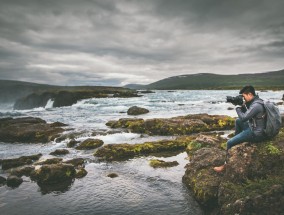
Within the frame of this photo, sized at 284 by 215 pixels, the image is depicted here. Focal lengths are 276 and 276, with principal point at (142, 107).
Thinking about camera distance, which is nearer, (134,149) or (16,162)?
(16,162)

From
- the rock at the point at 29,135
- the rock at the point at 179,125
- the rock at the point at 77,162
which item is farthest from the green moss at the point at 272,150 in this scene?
the rock at the point at 29,135

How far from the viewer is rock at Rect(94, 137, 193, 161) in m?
17.0

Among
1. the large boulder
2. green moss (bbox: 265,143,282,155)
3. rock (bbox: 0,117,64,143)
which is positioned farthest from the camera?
rock (bbox: 0,117,64,143)

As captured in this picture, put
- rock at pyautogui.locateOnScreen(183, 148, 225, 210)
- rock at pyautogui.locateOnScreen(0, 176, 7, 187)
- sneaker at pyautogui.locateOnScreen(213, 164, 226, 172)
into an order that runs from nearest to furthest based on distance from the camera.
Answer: rock at pyautogui.locateOnScreen(183, 148, 225, 210)
sneaker at pyautogui.locateOnScreen(213, 164, 226, 172)
rock at pyautogui.locateOnScreen(0, 176, 7, 187)

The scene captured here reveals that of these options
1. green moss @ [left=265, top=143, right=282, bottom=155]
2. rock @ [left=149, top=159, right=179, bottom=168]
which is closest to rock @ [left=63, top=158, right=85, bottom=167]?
rock @ [left=149, top=159, right=179, bottom=168]

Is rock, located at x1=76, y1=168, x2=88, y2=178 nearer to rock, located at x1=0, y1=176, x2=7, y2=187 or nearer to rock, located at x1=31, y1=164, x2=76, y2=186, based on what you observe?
rock, located at x1=31, y1=164, x2=76, y2=186

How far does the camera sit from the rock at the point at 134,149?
17.0 meters

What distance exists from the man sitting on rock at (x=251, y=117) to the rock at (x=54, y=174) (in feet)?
25.5

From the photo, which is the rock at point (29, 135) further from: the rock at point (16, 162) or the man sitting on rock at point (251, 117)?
the man sitting on rock at point (251, 117)

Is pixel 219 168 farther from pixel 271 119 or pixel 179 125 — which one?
pixel 179 125

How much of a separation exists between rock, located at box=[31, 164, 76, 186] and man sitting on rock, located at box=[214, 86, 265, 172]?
777cm

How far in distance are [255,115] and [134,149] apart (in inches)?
399

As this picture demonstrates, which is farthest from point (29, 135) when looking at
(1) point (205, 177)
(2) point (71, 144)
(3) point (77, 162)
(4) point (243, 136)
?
(4) point (243, 136)

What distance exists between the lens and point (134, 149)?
58.2 ft
